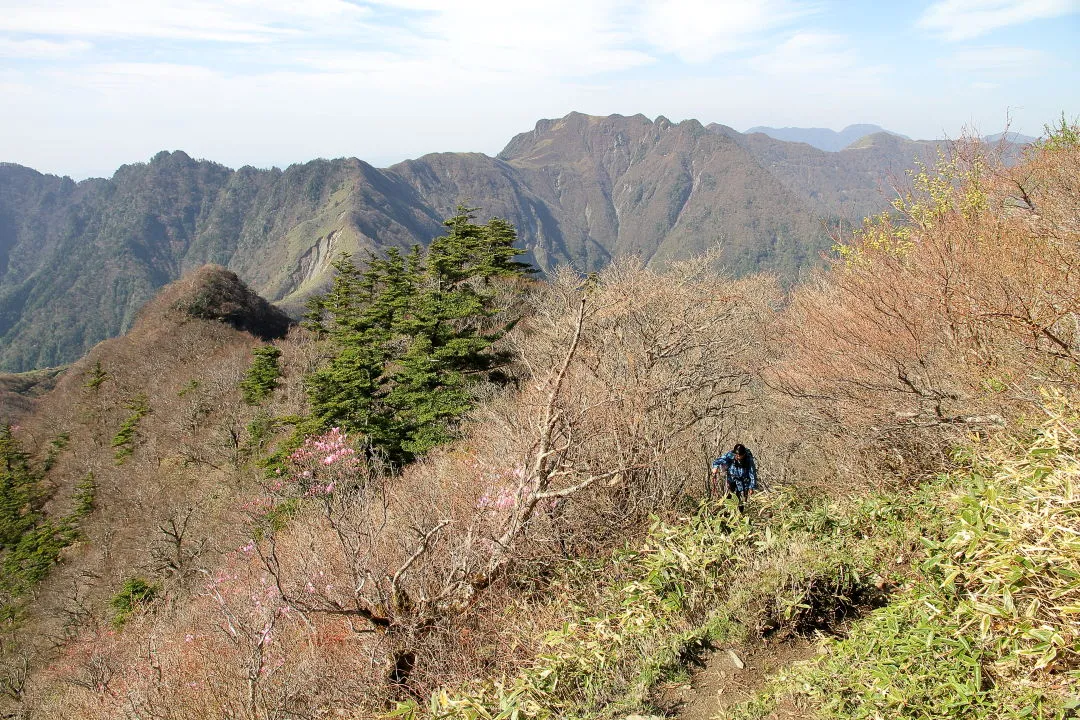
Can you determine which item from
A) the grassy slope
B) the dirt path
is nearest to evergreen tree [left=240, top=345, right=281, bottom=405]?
the grassy slope

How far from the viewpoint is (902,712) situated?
3.63 m

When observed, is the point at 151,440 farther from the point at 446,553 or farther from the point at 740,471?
the point at 740,471

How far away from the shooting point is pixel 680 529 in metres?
6.78

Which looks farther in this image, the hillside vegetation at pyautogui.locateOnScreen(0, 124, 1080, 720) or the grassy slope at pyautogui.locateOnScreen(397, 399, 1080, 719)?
the hillside vegetation at pyautogui.locateOnScreen(0, 124, 1080, 720)

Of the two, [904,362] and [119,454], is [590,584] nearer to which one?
[904,362]

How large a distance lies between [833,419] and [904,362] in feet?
6.49

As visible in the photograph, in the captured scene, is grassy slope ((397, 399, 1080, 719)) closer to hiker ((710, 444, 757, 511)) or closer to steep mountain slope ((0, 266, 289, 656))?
hiker ((710, 444, 757, 511))

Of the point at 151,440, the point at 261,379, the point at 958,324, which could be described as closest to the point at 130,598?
the point at 261,379

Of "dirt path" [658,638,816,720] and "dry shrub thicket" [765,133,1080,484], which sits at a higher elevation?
"dry shrub thicket" [765,133,1080,484]

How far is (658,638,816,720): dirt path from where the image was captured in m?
4.79

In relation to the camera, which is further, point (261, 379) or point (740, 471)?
point (261, 379)

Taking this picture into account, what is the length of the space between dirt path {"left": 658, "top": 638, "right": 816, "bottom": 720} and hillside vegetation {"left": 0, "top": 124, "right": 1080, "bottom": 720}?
0.58ft

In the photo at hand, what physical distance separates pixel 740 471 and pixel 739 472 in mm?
21

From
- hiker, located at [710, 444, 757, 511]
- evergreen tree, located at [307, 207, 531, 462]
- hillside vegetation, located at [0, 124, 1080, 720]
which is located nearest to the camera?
hillside vegetation, located at [0, 124, 1080, 720]
